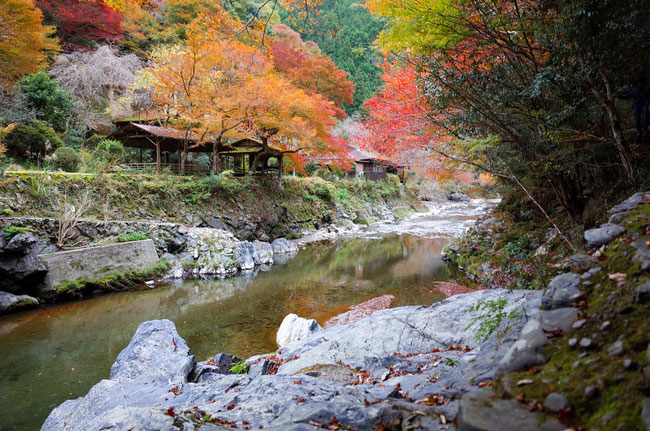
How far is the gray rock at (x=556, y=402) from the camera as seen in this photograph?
1.63 metres

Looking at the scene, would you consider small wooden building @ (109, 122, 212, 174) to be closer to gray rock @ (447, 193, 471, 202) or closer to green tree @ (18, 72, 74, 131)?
green tree @ (18, 72, 74, 131)

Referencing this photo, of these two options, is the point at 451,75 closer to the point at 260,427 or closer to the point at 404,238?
the point at 260,427

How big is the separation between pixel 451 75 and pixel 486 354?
498 centimetres

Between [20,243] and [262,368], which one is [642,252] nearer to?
[262,368]

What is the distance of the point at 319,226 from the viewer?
2041cm

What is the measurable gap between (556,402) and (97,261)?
10.8 m

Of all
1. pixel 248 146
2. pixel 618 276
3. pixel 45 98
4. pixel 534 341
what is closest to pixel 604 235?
pixel 618 276

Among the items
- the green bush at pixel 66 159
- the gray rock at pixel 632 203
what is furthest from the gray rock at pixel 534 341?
the green bush at pixel 66 159

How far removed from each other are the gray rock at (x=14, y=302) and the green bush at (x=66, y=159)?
821cm

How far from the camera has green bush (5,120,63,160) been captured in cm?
1420

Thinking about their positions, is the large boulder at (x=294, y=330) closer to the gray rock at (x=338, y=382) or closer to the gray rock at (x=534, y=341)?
the gray rock at (x=338, y=382)

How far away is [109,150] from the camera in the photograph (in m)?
16.9

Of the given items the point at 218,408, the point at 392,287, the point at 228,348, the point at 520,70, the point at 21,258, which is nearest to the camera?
the point at 218,408

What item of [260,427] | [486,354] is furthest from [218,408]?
[486,354]
